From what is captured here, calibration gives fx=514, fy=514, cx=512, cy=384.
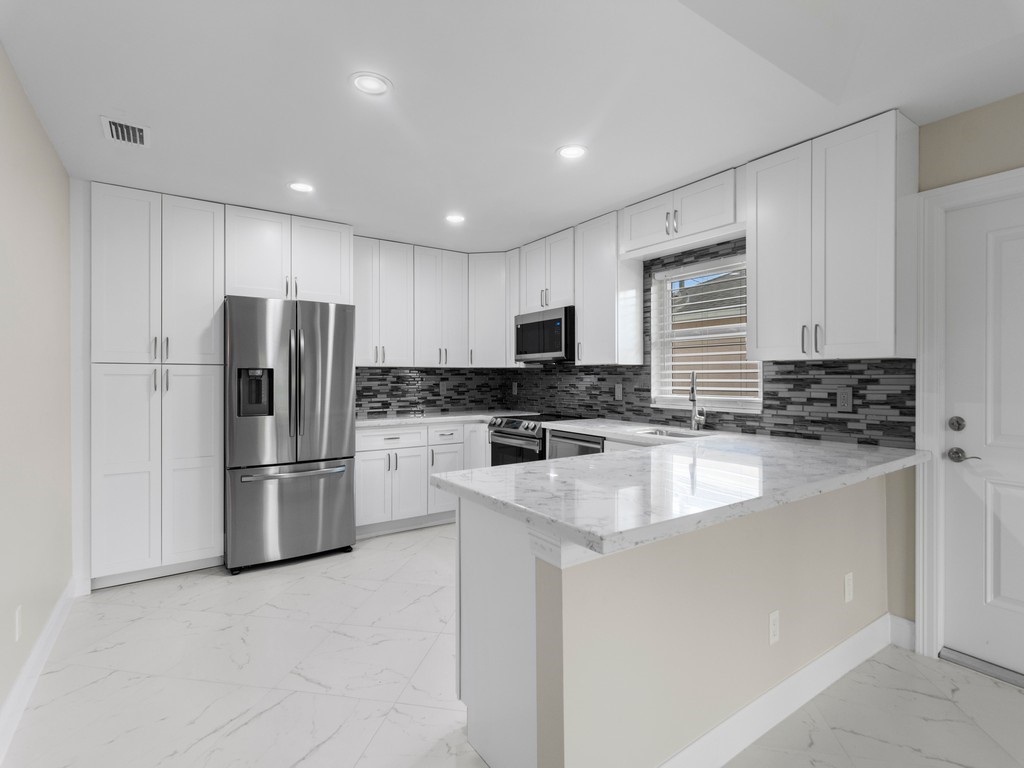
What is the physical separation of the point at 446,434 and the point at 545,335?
3.99ft

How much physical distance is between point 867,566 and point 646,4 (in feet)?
8.22

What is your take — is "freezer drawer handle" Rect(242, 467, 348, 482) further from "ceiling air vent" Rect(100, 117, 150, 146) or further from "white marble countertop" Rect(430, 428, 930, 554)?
"white marble countertop" Rect(430, 428, 930, 554)

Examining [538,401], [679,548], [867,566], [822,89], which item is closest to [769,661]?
[679,548]

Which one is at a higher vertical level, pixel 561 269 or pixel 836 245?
pixel 561 269

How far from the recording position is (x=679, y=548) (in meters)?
1.59

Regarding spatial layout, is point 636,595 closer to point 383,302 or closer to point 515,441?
point 515,441

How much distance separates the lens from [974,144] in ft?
7.33

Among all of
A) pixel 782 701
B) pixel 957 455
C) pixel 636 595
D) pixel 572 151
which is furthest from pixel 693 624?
pixel 572 151

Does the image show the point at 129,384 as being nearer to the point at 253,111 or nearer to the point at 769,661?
the point at 253,111

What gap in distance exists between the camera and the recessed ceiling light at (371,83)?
6.55 feet

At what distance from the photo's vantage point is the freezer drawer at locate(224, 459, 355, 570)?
3.37 meters

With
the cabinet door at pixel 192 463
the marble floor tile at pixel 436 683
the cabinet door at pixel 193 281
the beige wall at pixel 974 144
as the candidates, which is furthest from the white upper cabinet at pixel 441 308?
the beige wall at pixel 974 144

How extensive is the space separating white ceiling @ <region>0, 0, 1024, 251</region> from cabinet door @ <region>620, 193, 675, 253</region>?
0.33m

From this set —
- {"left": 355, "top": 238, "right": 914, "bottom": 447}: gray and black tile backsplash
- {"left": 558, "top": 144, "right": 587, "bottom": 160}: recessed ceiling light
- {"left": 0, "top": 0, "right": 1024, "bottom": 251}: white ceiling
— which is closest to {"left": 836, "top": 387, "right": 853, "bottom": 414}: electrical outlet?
{"left": 355, "top": 238, "right": 914, "bottom": 447}: gray and black tile backsplash
